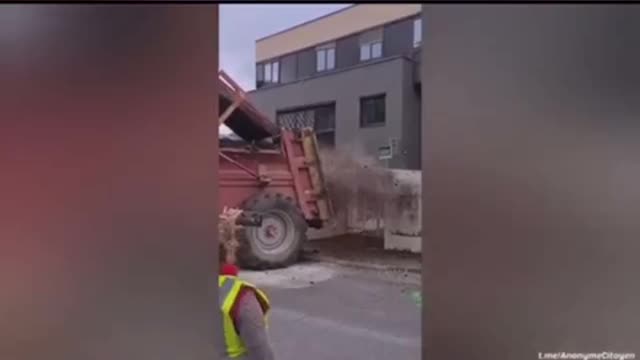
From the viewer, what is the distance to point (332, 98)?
1022 centimetres

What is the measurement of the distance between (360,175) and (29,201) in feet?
20.9

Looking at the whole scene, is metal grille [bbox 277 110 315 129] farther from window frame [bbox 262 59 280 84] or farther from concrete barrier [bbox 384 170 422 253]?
concrete barrier [bbox 384 170 422 253]

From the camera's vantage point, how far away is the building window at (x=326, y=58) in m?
11.3

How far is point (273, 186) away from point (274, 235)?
481 millimetres

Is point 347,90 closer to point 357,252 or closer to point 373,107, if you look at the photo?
point 373,107

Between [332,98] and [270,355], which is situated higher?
[332,98]

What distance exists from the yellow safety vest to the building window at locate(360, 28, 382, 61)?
8879 millimetres

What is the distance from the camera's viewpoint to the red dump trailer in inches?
230

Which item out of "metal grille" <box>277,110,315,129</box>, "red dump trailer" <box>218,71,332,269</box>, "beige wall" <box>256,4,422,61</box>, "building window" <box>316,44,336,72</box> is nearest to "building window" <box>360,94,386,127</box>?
"metal grille" <box>277,110,315,129</box>

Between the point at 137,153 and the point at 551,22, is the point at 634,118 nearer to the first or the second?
the point at 551,22

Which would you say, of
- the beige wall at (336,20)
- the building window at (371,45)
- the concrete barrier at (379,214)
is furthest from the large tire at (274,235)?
the building window at (371,45)

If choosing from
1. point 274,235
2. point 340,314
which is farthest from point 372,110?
point 340,314

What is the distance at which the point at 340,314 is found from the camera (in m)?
4.55

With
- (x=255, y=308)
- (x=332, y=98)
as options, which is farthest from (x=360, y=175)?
(x=255, y=308)
